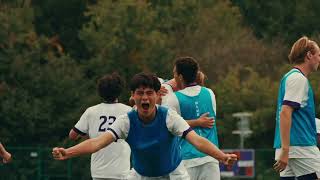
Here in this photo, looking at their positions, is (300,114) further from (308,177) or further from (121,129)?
(121,129)

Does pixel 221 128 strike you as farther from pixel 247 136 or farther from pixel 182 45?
pixel 182 45

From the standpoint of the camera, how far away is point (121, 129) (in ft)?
35.9

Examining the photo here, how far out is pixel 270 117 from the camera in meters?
40.9

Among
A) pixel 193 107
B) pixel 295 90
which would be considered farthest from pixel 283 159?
pixel 193 107

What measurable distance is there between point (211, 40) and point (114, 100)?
38.6m

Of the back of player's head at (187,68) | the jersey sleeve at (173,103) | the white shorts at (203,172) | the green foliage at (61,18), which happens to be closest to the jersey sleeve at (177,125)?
the jersey sleeve at (173,103)

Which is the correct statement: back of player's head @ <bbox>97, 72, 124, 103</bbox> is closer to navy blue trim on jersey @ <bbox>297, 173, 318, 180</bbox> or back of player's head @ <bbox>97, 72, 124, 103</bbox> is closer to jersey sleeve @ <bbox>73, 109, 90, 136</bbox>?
jersey sleeve @ <bbox>73, 109, 90, 136</bbox>

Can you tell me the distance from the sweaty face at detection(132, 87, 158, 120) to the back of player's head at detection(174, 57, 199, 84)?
1.83 meters

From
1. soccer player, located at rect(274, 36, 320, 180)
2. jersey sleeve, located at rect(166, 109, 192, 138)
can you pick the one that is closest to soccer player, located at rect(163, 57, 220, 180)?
soccer player, located at rect(274, 36, 320, 180)

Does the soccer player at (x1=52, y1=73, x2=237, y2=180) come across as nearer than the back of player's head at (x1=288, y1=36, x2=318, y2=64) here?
Yes

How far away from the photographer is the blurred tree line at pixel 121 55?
1718 inches

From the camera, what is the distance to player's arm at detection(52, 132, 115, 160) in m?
10.3

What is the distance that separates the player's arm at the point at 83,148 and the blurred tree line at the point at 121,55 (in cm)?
2967

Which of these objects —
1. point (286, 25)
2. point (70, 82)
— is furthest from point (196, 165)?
point (286, 25)
